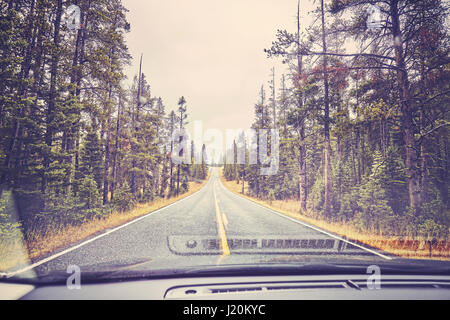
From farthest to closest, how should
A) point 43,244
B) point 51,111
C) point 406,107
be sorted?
point 51,111
point 406,107
point 43,244

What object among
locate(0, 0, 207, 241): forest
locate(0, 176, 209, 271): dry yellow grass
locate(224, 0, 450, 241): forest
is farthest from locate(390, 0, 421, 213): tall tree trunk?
locate(0, 0, 207, 241): forest

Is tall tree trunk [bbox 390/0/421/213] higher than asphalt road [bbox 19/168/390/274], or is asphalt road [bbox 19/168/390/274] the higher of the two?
tall tree trunk [bbox 390/0/421/213]

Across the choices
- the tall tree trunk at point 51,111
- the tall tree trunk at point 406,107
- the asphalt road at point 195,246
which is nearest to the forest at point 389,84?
the tall tree trunk at point 406,107

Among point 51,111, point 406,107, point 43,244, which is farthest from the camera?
point 51,111

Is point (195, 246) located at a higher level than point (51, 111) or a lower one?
lower

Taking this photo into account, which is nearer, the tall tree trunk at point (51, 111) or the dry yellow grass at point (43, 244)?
the dry yellow grass at point (43, 244)

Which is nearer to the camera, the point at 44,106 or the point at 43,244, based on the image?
the point at 43,244

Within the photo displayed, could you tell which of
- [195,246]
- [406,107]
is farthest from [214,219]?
[406,107]

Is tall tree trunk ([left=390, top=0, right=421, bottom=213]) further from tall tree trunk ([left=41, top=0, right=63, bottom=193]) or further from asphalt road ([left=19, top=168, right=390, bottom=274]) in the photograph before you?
tall tree trunk ([left=41, top=0, right=63, bottom=193])

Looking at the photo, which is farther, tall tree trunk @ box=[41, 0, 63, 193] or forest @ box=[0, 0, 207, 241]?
tall tree trunk @ box=[41, 0, 63, 193]

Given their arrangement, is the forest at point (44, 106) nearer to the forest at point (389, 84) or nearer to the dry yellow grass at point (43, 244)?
the dry yellow grass at point (43, 244)

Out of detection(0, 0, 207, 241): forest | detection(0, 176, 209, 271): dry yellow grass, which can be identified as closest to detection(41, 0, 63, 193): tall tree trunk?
detection(0, 0, 207, 241): forest

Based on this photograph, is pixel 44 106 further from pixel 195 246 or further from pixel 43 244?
pixel 195 246

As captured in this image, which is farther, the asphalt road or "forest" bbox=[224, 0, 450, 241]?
"forest" bbox=[224, 0, 450, 241]
